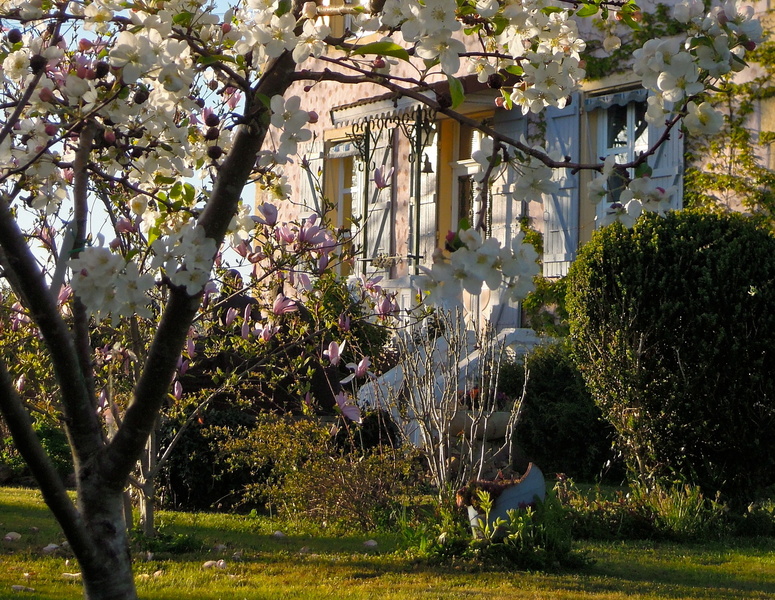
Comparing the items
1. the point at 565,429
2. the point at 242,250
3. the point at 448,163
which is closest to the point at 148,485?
the point at 242,250

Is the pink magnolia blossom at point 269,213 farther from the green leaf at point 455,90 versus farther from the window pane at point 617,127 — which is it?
the window pane at point 617,127

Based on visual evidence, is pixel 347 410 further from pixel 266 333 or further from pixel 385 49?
pixel 385 49

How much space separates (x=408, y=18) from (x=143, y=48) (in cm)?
66

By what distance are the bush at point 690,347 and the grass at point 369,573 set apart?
2.12 feet

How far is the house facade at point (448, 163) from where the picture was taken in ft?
33.3

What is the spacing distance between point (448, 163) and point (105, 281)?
11002mm

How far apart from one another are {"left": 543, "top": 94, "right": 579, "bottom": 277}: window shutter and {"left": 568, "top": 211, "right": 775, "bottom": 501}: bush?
12.2 ft

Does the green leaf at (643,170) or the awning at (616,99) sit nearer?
the green leaf at (643,170)

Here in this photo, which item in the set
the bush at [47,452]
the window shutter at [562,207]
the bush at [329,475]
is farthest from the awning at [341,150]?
the bush at [329,475]

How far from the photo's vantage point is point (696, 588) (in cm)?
440

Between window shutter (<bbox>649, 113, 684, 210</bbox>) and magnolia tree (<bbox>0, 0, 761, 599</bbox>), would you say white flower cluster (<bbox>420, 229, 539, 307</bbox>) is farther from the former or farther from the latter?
window shutter (<bbox>649, 113, 684, 210</bbox>)

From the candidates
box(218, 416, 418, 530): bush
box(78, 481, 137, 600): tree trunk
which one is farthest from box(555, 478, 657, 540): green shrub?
box(78, 481, 137, 600): tree trunk

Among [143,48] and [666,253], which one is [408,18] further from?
[666,253]

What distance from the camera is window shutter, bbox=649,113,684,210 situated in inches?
374
